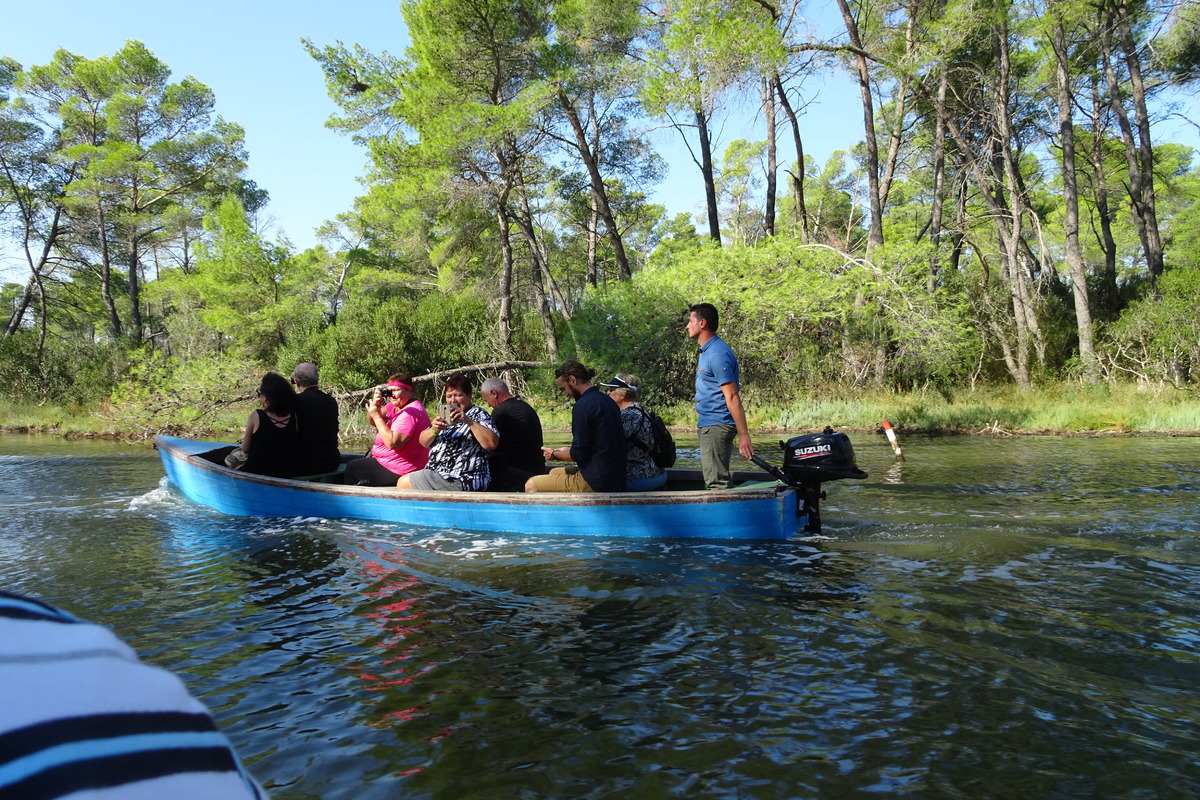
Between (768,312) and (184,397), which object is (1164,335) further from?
(184,397)

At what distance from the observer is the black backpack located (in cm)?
753

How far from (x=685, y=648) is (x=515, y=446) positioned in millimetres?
3739

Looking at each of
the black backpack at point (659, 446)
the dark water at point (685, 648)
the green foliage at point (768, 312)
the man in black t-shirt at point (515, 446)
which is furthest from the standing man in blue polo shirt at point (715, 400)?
the green foliage at point (768, 312)

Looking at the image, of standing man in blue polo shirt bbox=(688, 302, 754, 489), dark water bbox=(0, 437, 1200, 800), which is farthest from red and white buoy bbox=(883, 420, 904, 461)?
standing man in blue polo shirt bbox=(688, 302, 754, 489)

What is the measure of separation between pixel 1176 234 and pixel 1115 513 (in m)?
39.4

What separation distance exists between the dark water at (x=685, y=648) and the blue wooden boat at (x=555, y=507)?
21 cm

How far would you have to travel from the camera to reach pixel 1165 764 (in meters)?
3.05

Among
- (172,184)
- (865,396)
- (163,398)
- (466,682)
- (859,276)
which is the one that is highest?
(172,184)

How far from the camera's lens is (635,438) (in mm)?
7496

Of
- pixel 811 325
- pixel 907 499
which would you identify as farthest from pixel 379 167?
pixel 907 499

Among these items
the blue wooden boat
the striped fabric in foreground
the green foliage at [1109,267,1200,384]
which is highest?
the green foliage at [1109,267,1200,384]

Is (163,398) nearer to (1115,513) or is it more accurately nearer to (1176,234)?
(1115,513)

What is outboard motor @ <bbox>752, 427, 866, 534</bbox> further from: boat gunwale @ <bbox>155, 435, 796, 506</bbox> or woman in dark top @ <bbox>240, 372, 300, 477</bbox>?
woman in dark top @ <bbox>240, 372, 300, 477</bbox>

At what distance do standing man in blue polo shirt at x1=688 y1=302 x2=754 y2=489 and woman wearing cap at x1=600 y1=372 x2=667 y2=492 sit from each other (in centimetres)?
55
